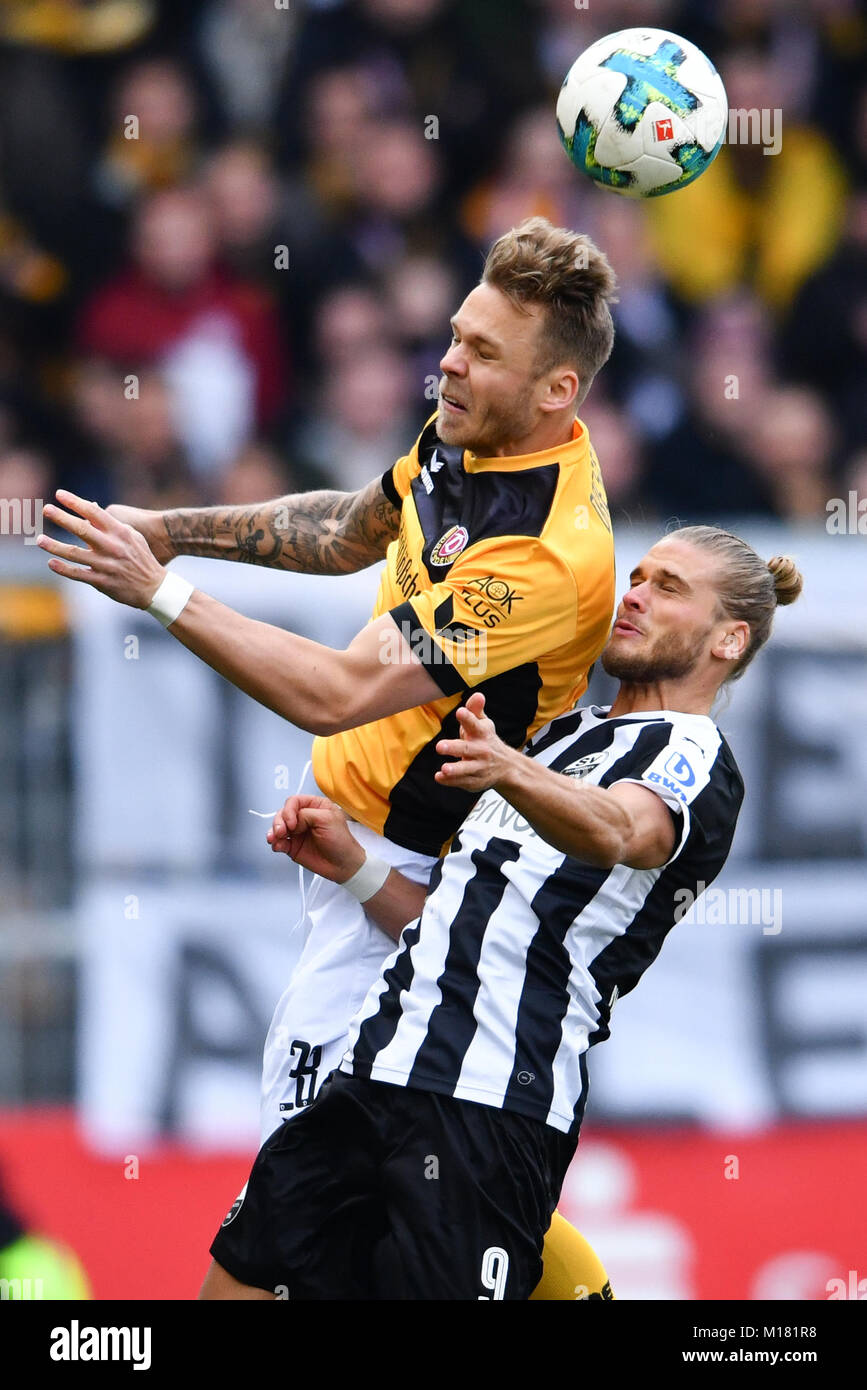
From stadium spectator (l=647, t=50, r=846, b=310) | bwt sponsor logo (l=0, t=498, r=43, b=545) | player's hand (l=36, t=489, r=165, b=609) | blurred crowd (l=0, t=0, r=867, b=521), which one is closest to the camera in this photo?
player's hand (l=36, t=489, r=165, b=609)

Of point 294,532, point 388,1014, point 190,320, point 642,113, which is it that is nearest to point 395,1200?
point 388,1014

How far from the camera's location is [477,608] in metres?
4.00

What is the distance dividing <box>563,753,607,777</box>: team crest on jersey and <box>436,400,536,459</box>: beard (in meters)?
0.75

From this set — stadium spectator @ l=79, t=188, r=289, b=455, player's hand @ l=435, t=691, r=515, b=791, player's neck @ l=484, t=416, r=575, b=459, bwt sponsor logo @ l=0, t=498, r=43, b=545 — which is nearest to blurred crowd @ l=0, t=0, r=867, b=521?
stadium spectator @ l=79, t=188, r=289, b=455

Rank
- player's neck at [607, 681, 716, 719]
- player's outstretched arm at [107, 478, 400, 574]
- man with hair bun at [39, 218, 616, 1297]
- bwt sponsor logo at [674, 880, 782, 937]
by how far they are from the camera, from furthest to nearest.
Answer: bwt sponsor logo at [674, 880, 782, 937] < player's outstretched arm at [107, 478, 400, 574] < player's neck at [607, 681, 716, 719] < man with hair bun at [39, 218, 616, 1297]

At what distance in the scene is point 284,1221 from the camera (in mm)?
4012

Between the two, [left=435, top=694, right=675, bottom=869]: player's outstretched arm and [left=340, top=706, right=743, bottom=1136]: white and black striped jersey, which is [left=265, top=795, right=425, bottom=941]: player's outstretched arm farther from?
[left=435, top=694, right=675, bottom=869]: player's outstretched arm

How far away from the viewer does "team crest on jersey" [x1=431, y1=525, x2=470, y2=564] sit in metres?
4.12

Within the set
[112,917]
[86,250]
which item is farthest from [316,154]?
[112,917]

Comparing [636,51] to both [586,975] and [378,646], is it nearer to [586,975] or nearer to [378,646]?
[378,646]

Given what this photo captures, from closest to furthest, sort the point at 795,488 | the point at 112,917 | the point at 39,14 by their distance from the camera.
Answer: the point at 112,917
the point at 795,488
the point at 39,14

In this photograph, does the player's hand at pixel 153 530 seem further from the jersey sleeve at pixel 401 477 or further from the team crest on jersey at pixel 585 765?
the team crest on jersey at pixel 585 765
